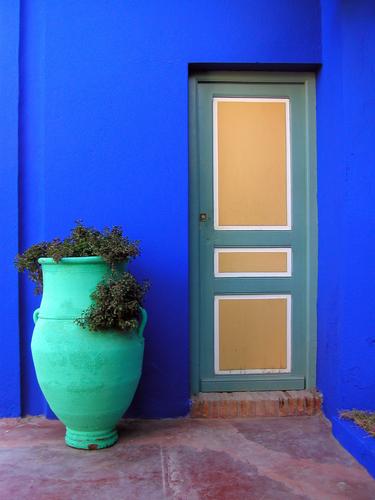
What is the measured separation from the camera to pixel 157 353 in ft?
11.7

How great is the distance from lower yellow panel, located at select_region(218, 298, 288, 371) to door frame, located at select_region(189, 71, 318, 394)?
0.57ft

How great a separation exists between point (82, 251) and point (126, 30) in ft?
5.17

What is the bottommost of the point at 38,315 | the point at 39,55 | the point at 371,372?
the point at 371,372

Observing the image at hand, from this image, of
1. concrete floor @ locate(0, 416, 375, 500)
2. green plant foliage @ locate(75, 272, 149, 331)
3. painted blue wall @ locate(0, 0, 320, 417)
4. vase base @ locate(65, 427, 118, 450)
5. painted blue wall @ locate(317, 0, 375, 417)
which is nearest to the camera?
concrete floor @ locate(0, 416, 375, 500)

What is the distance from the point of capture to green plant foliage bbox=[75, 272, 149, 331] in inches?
113

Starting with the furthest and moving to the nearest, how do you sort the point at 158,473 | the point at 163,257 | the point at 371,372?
1. the point at 163,257
2. the point at 371,372
3. the point at 158,473

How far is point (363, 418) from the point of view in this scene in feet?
10.3

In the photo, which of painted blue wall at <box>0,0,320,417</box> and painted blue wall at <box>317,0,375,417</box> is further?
painted blue wall at <box>0,0,320,417</box>

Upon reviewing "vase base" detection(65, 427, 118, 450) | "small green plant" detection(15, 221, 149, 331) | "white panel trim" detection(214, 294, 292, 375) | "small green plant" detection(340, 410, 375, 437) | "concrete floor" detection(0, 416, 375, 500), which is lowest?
"concrete floor" detection(0, 416, 375, 500)

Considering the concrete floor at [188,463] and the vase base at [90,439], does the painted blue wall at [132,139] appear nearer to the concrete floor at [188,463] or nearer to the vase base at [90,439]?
the concrete floor at [188,463]

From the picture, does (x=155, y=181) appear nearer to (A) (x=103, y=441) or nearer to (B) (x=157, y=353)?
(B) (x=157, y=353)

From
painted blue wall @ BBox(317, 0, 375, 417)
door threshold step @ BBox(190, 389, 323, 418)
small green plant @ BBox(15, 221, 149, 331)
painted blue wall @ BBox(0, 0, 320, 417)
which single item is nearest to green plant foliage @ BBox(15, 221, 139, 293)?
small green plant @ BBox(15, 221, 149, 331)

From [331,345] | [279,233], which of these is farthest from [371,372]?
[279,233]

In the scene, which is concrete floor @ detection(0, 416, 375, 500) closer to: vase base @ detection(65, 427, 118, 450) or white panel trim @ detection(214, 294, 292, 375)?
vase base @ detection(65, 427, 118, 450)
